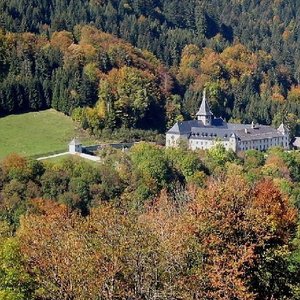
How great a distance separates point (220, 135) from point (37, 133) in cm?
2272

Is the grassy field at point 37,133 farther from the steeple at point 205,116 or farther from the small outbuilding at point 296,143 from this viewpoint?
the small outbuilding at point 296,143

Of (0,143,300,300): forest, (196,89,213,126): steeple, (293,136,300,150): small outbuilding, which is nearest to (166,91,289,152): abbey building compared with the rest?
(196,89,213,126): steeple

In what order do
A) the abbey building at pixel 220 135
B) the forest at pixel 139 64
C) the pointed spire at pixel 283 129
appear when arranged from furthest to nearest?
the pointed spire at pixel 283 129 → the forest at pixel 139 64 → the abbey building at pixel 220 135

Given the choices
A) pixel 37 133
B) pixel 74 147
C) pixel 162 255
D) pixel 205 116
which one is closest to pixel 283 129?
pixel 205 116

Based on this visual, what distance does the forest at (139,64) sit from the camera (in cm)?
8200

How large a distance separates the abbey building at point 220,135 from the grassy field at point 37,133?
12328mm

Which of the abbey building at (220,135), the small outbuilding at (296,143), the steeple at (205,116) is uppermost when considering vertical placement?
the steeple at (205,116)

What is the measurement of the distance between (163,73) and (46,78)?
21.0 metres

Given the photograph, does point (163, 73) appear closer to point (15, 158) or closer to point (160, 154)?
point (160, 154)

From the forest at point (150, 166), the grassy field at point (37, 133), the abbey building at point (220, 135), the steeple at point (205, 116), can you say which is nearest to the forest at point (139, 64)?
the forest at point (150, 166)

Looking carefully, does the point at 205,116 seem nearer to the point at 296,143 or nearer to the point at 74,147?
the point at 296,143

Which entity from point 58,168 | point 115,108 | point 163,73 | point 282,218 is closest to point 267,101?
point 163,73

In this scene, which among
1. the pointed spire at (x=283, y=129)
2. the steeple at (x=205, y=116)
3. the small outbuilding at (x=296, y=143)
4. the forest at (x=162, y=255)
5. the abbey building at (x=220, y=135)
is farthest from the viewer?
the small outbuilding at (x=296, y=143)

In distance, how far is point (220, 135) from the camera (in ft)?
256
